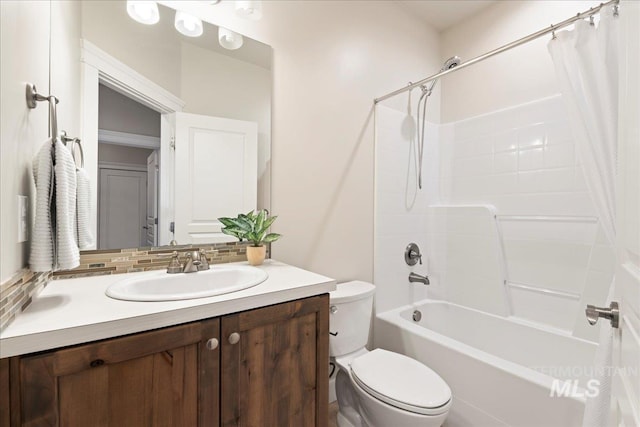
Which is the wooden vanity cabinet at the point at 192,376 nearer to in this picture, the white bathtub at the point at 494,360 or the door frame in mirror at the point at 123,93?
the door frame in mirror at the point at 123,93

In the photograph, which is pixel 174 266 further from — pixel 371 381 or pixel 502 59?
pixel 502 59

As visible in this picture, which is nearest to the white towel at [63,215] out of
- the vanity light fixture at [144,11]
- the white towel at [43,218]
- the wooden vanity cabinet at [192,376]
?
the white towel at [43,218]

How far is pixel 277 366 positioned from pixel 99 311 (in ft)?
1.83

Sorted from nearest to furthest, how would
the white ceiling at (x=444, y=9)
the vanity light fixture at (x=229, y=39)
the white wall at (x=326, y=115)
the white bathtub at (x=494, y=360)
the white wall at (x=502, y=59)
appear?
the white bathtub at (x=494, y=360) < the vanity light fixture at (x=229, y=39) < the white wall at (x=326, y=115) < the white wall at (x=502, y=59) < the white ceiling at (x=444, y=9)

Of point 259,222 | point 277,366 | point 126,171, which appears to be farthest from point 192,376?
point 126,171

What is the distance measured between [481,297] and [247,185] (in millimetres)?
1857

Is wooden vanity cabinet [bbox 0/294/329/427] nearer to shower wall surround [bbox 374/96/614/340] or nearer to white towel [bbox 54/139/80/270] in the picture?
white towel [bbox 54/139/80/270]

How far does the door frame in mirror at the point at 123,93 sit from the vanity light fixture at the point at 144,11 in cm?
23

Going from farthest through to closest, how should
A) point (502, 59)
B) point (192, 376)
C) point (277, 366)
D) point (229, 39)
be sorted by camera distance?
point (502, 59) → point (229, 39) → point (277, 366) → point (192, 376)

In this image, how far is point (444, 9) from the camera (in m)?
2.27

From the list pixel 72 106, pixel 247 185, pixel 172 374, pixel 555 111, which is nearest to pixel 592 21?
pixel 555 111

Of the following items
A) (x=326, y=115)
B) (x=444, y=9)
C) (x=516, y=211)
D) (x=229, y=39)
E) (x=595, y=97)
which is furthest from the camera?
(x=444, y=9)

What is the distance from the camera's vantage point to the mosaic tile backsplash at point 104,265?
2.19 ft

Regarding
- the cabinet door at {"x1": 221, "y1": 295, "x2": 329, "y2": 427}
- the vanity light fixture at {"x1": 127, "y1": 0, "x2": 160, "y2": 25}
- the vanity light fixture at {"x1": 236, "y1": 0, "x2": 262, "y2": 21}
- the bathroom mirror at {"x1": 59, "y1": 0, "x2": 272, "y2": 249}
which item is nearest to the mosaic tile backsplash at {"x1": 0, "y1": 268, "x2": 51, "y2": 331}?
the bathroom mirror at {"x1": 59, "y1": 0, "x2": 272, "y2": 249}
